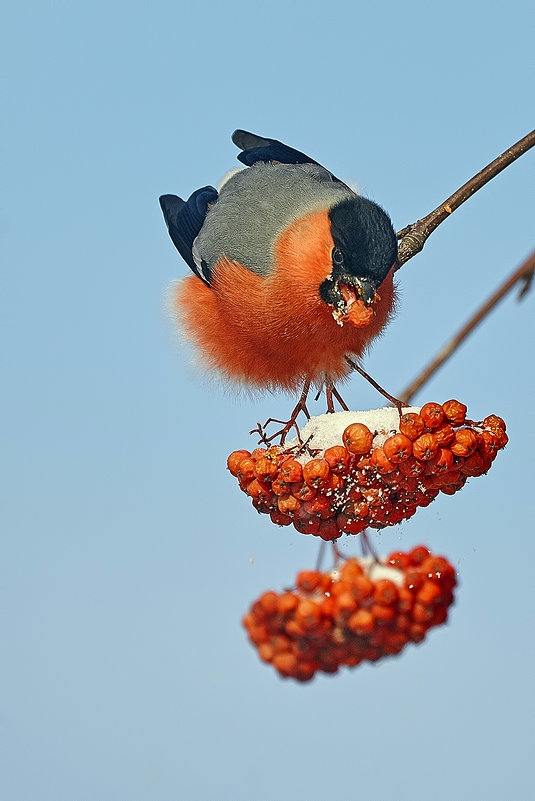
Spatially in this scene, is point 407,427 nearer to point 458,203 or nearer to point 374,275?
point 374,275

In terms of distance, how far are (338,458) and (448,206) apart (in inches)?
49.0

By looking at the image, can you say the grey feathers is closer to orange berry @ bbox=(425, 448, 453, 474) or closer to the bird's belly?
the bird's belly

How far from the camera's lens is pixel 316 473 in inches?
101

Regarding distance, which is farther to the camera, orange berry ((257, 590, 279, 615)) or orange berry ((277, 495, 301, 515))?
orange berry ((277, 495, 301, 515))

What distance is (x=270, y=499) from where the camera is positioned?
8.89 ft

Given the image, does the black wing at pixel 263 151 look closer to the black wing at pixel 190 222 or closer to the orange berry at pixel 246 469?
the black wing at pixel 190 222

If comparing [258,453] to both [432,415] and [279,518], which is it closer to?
[279,518]

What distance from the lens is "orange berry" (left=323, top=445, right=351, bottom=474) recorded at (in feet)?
8.54

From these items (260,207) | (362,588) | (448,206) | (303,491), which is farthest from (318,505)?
(260,207)

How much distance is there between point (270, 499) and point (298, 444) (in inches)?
7.1

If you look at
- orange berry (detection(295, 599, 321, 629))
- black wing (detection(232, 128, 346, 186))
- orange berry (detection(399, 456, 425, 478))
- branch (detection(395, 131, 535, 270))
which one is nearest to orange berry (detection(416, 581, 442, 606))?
orange berry (detection(295, 599, 321, 629))

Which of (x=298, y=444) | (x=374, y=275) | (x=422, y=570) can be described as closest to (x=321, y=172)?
(x=374, y=275)

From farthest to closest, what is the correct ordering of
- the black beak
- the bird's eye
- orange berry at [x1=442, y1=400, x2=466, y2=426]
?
the bird's eye < the black beak < orange berry at [x1=442, y1=400, x2=466, y2=426]

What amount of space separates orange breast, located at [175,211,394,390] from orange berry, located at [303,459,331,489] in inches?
34.3
